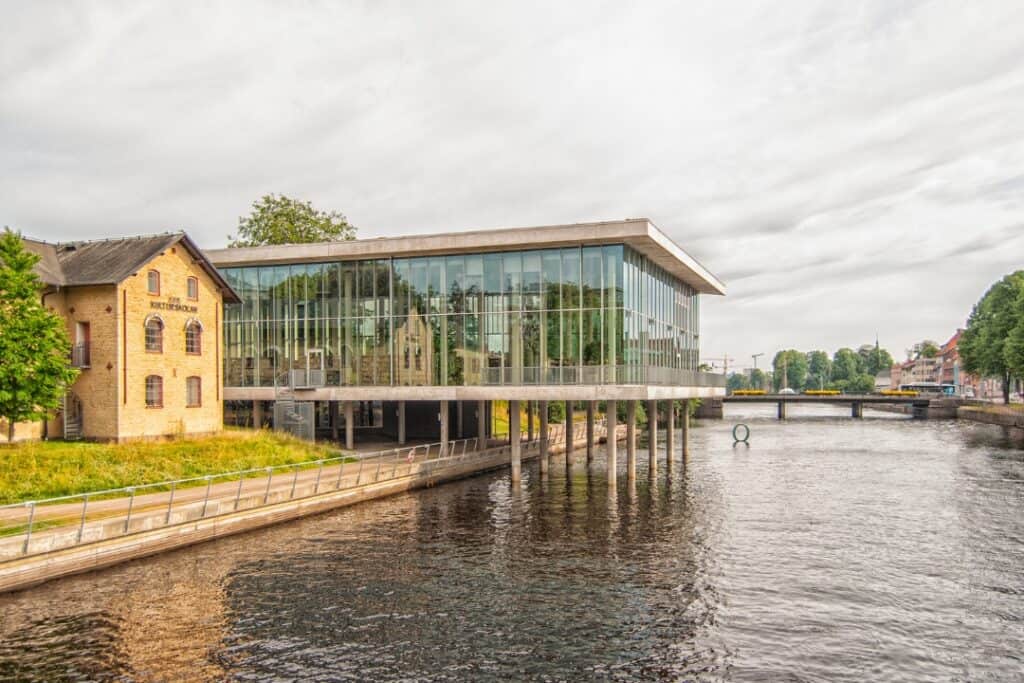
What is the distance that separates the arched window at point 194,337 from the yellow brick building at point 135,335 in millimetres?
54

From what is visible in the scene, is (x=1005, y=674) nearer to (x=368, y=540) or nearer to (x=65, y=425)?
(x=368, y=540)

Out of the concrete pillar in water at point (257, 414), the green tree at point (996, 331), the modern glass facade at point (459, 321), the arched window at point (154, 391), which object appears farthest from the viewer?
the green tree at point (996, 331)

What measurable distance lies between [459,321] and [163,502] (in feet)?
67.8

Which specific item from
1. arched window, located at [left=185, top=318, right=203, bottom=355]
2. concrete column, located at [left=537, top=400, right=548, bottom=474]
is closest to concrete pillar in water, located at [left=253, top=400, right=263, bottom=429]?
arched window, located at [left=185, top=318, right=203, bottom=355]

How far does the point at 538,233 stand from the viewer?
42.6 m

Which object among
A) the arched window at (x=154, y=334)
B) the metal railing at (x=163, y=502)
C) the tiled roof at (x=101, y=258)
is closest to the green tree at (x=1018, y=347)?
the metal railing at (x=163, y=502)

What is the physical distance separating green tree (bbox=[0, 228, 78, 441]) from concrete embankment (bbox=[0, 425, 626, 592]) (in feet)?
39.3

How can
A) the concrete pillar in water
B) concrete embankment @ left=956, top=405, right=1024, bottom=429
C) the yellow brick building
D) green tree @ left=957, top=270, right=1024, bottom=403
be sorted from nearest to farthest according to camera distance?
the yellow brick building < the concrete pillar in water < concrete embankment @ left=956, top=405, right=1024, bottom=429 < green tree @ left=957, top=270, right=1024, bottom=403

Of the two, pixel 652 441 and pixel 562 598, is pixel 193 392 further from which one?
pixel 562 598

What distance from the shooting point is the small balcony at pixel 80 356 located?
39625 millimetres

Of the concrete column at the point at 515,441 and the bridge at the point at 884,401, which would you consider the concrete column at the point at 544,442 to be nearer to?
the concrete column at the point at 515,441

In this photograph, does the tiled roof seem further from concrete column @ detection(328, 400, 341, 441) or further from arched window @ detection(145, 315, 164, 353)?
concrete column @ detection(328, 400, 341, 441)

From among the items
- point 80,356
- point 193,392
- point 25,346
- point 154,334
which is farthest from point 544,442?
point 25,346

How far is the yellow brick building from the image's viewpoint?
3934cm
